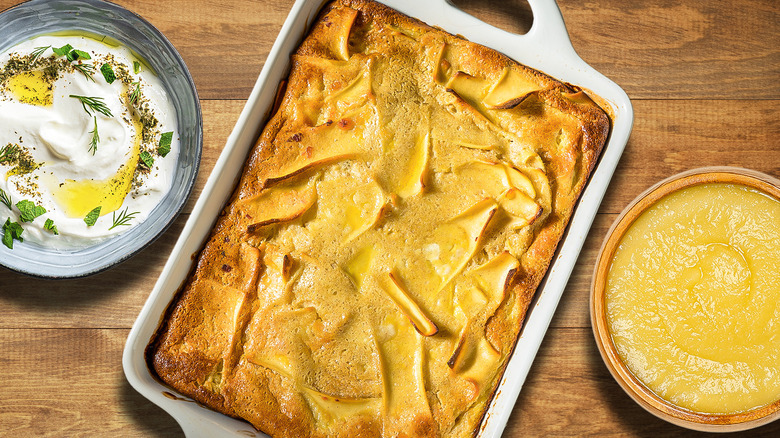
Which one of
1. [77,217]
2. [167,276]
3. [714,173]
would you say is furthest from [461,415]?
[77,217]

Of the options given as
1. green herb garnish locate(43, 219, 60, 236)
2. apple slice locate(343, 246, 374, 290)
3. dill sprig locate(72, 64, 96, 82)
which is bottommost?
apple slice locate(343, 246, 374, 290)

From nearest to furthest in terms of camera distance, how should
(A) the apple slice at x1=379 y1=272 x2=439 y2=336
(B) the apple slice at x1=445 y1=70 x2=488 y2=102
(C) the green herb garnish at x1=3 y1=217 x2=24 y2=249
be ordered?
(A) the apple slice at x1=379 y1=272 x2=439 y2=336 < (B) the apple slice at x1=445 y1=70 x2=488 y2=102 < (C) the green herb garnish at x1=3 y1=217 x2=24 y2=249

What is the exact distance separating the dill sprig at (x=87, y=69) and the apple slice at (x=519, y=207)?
1.56m

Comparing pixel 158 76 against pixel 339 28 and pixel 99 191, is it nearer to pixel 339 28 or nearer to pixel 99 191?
pixel 99 191

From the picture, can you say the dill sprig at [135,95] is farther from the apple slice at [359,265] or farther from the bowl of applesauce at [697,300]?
the bowl of applesauce at [697,300]

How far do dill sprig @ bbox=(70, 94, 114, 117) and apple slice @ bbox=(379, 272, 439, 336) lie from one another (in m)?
1.21

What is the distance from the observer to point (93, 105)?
6.61ft

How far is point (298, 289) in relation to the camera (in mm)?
1770

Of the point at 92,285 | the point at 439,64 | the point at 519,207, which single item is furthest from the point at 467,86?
the point at 92,285

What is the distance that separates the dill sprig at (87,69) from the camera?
6.69 ft

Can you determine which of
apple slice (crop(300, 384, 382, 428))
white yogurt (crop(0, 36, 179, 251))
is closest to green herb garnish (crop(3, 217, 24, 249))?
white yogurt (crop(0, 36, 179, 251))

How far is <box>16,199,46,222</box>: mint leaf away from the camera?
2.04 metres

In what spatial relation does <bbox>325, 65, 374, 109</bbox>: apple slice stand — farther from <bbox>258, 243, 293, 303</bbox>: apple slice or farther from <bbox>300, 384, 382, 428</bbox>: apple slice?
<bbox>300, 384, 382, 428</bbox>: apple slice

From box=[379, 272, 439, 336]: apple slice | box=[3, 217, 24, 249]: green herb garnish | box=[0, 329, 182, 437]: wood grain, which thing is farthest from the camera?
box=[0, 329, 182, 437]: wood grain
